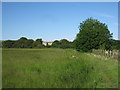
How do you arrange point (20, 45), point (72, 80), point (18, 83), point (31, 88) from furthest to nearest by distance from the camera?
point (20, 45) → point (72, 80) → point (18, 83) → point (31, 88)

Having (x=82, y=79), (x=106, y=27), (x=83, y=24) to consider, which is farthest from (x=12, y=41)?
(x=82, y=79)

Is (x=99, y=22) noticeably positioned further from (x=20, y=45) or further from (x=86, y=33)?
(x=20, y=45)

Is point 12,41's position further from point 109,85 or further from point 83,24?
point 109,85

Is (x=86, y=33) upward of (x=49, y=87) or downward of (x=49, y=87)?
upward

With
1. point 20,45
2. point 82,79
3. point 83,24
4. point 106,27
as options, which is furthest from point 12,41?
point 82,79

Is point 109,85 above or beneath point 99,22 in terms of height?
beneath

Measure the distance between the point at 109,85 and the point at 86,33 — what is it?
31735 mm

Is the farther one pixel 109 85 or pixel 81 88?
pixel 109 85

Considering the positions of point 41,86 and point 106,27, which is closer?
point 41,86

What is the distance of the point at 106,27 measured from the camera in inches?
1854

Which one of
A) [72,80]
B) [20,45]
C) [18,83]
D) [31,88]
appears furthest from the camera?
[20,45]

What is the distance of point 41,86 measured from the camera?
6.55 m

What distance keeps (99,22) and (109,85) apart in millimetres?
42875

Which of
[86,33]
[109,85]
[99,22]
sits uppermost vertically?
[99,22]
